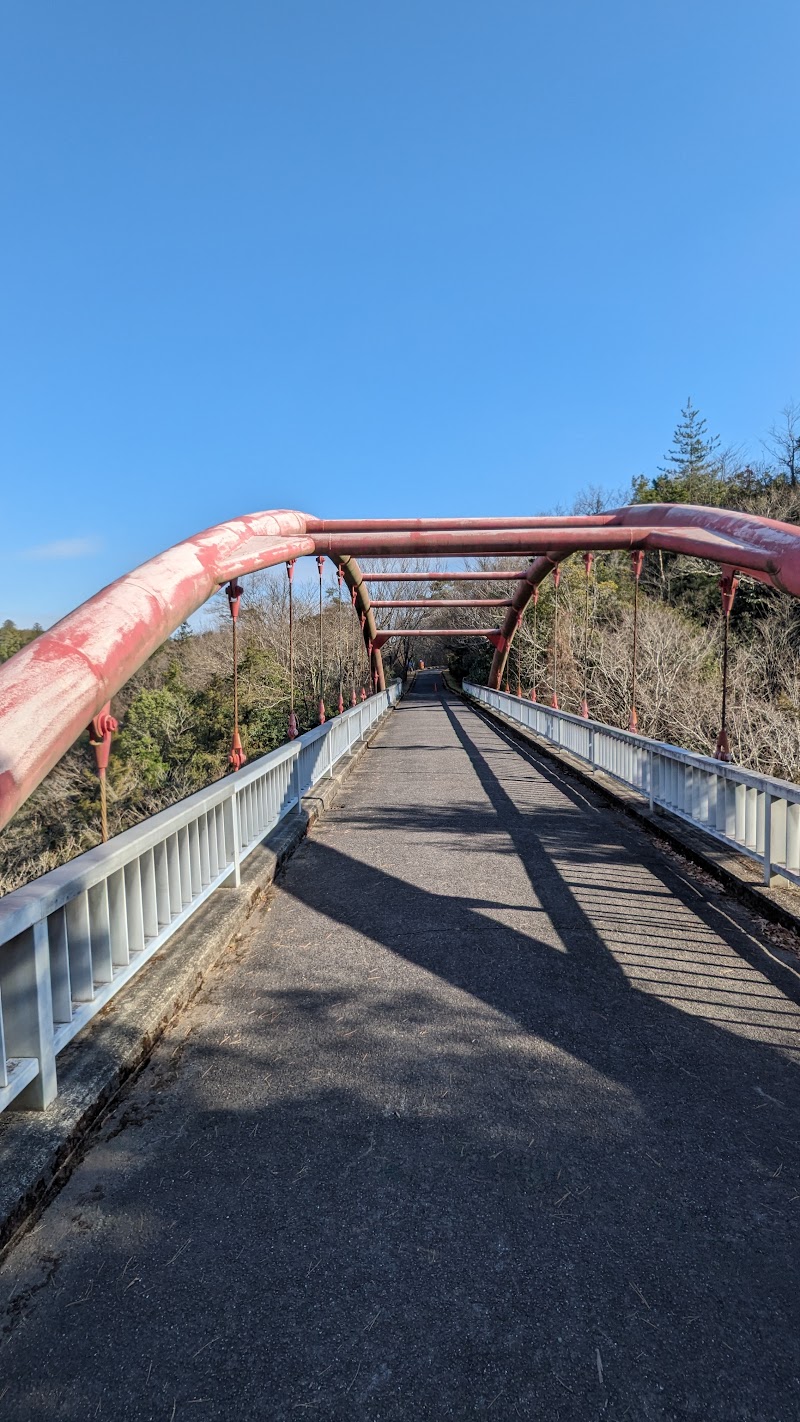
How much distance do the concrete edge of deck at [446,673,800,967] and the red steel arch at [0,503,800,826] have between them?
206 cm

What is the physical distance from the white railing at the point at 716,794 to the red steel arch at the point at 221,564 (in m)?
1.66

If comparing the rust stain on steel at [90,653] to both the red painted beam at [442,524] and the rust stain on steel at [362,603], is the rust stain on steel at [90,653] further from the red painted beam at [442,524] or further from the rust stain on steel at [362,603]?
the rust stain on steel at [362,603]

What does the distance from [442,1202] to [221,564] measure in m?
5.02

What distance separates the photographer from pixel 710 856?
530cm

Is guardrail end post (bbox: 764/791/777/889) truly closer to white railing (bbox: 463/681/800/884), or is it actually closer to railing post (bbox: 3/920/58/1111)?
white railing (bbox: 463/681/800/884)

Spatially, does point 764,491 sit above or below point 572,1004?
above

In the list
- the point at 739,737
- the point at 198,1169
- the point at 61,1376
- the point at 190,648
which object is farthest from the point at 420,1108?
the point at 190,648

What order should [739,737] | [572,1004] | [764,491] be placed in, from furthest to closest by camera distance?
[764,491] < [739,737] < [572,1004]

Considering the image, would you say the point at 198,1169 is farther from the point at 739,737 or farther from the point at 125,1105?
the point at 739,737

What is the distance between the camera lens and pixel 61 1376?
1.54 metres

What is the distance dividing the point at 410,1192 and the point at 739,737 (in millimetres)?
10755

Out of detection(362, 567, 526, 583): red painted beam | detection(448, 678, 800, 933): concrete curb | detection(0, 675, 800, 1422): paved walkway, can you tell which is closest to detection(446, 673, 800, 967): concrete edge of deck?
detection(448, 678, 800, 933): concrete curb

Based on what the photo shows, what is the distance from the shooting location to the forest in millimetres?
14539

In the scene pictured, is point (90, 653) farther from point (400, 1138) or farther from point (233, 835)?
point (400, 1138)
